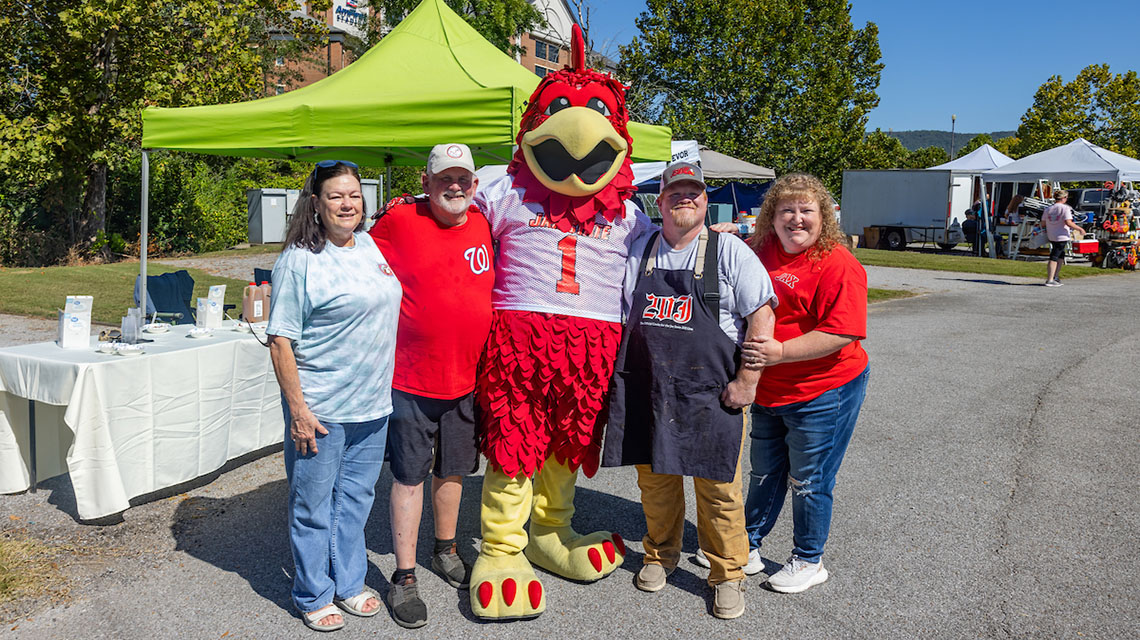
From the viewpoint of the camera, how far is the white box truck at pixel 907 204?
23.3 m

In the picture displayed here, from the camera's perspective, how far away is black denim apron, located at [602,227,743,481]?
9.85 feet

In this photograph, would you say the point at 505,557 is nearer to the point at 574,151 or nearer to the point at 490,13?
the point at 574,151

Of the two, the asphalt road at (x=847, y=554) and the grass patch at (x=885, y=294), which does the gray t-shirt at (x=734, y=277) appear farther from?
the grass patch at (x=885, y=294)

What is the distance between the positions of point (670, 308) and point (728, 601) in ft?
3.69

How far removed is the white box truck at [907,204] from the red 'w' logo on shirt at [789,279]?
22.3 m

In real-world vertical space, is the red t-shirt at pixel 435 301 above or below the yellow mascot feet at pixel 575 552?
above

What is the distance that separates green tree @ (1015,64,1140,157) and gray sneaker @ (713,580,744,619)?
35.1m

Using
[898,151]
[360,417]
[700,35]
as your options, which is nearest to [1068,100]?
[898,151]

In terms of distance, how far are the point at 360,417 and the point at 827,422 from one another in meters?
1.74

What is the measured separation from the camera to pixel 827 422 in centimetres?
317

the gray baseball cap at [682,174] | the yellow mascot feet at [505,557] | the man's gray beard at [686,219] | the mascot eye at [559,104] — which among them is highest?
the mascot eye at [559,104]


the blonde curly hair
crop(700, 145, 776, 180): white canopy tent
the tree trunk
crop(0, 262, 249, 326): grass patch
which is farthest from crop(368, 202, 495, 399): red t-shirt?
the tree trunk

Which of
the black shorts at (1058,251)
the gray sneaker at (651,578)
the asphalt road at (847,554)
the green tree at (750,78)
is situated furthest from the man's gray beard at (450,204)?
the green tree at (750,78)

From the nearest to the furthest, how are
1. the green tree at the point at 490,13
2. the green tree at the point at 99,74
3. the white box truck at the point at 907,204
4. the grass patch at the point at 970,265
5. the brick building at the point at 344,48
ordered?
the green tree at the point at 99,74, the grass patch at the point at 970,265, the green tree at the point at 490,13, the white box truck at the point at 907,204, the brick building at the point at 344,48
